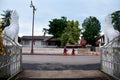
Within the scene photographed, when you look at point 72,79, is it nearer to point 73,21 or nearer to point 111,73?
point 111,73

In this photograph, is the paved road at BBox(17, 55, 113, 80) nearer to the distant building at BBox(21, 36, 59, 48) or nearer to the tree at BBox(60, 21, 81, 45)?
the tree at BBox(60, 21, 81, 45)

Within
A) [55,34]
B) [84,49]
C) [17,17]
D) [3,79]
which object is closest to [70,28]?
[55,34]

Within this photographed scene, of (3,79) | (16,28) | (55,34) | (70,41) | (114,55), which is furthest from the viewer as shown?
(55,34)

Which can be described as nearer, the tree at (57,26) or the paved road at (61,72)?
the paved road at (61,72)

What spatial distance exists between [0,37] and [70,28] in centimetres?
6573

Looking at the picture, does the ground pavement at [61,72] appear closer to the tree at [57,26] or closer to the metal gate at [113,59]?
the metal gate at [113,59]

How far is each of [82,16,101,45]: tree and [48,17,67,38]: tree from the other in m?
7.74

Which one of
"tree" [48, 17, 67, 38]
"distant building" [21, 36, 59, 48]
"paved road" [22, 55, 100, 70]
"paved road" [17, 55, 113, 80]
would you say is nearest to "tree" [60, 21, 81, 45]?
"tree" [48, 17, 67, 38]

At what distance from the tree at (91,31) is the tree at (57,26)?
305 inches

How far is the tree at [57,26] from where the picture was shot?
279 ft

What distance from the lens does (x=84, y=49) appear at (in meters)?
51.5

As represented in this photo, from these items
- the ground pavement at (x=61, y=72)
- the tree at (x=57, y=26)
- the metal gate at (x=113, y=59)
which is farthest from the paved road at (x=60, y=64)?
the tree at (x=57, y=26)

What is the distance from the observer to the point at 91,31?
89.8m

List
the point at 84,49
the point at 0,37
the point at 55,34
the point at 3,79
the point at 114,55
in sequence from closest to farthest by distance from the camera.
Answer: the point at 0,37 < the point at 3,79 < the point at 114,55 < the point at 84,49 < the point at 55,34
